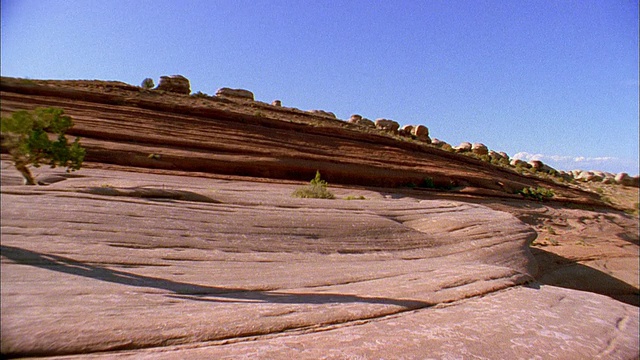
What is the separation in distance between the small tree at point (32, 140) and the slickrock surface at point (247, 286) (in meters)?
0.05

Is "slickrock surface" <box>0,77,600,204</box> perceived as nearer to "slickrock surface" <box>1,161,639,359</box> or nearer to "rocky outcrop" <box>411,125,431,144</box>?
"slickrock surface" <box>1,161,639,359</box>

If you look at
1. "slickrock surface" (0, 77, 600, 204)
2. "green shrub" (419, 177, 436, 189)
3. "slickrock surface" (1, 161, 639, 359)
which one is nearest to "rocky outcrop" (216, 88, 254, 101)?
"slickrock surface" (0, 77, 600, 204)

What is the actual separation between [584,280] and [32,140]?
516 inches

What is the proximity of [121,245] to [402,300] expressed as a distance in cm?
308

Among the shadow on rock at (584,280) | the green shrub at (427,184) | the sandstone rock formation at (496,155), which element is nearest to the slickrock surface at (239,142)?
the green shrub at (427,184)

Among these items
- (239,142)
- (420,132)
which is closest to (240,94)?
(239,142)

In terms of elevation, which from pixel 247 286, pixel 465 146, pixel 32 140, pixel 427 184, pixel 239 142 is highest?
pixel 465 146

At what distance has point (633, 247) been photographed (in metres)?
15.4

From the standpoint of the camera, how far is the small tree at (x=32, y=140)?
125 cm

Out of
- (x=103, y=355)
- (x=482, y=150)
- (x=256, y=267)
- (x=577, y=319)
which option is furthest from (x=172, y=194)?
(x=482, y=150)

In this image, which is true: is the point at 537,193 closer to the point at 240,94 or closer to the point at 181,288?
the point at 240,94

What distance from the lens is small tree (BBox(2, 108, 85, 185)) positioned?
1.25 m

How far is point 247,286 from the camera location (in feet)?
13.4

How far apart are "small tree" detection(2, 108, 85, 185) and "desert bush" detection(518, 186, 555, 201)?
2593 centimetres
